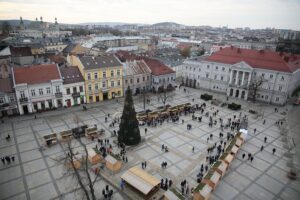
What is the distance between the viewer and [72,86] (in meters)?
52.9

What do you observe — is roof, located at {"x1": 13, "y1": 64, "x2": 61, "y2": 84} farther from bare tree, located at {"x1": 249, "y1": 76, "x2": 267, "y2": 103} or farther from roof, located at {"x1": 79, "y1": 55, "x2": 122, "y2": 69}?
bare tree, located at {"x1": 249, "y1": 76, "x2": 267, "y2": 103}

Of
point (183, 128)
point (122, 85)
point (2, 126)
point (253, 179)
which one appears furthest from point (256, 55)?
point (2, 126)

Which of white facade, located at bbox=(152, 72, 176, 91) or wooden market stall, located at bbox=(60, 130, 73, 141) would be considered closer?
wooden market stall, located at bbox=(60, 130, 73, 141)

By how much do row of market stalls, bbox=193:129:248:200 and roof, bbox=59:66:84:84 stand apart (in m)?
38.5

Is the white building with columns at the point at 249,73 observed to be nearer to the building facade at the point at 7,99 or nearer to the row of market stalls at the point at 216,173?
the row of market stalls at the point at 216,173

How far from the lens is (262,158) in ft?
113

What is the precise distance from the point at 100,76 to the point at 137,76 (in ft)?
37.4

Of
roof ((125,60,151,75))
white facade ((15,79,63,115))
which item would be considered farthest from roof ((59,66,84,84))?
roof ((125,60,151,75))

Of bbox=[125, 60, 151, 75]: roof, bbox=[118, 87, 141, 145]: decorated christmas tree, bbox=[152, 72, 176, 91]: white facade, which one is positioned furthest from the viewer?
bbox=[152, 72, 176, 91]: white facade

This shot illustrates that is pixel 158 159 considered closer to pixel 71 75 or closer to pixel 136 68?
pixel 71 75

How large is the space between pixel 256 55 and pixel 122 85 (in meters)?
39.5

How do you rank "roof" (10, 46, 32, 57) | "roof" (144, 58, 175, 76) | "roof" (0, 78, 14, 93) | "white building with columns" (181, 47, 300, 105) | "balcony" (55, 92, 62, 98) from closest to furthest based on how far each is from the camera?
"roof" (0, 78, 14, 93)
"balcony" (55, 92, 62, 98)
"white building with columns" (181, 47, 300, 105)
"roof" (144, 58, 175, 76)
"roof" (10, 46, 32, 57)

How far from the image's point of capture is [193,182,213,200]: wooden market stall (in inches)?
952

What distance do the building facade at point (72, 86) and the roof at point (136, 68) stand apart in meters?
13.7
